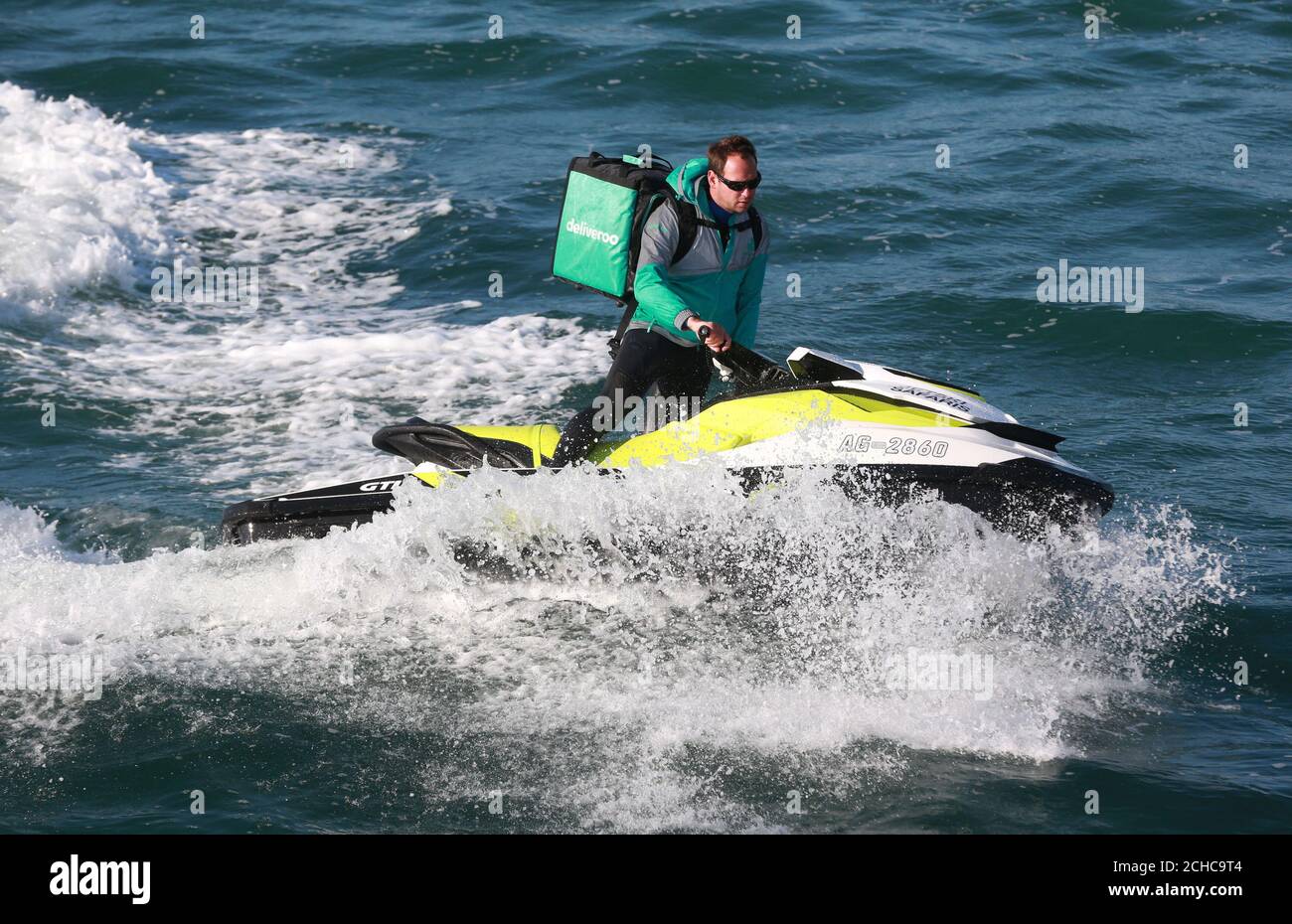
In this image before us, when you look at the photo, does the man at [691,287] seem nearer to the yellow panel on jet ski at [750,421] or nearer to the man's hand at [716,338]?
the man's hand at [716,338]

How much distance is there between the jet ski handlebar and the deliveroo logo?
693 mm

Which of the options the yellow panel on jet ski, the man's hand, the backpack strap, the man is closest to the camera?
the man's hand

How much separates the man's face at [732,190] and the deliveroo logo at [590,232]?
1.56 ft

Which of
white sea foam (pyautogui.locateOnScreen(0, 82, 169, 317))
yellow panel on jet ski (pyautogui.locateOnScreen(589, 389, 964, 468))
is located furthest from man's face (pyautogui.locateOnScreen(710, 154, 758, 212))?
white sea foam (pyautogui.locateOnScreen(0, 82, 169, 317))

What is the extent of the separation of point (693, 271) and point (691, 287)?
0.27 ft

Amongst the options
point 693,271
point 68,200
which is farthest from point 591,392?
point 68,200

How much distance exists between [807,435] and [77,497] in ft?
15.0

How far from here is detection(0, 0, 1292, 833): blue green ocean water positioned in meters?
5.37

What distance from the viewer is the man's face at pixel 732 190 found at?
6043 millimetres

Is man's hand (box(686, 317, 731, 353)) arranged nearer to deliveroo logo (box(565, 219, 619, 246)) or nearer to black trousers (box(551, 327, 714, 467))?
black trousers (box(551, 327, 714, 467))

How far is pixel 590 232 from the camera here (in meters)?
6.41

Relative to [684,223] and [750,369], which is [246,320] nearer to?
[684,223]

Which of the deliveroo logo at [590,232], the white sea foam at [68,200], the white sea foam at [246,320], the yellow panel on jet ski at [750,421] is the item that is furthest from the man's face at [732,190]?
the white sea foam at [68,200]
